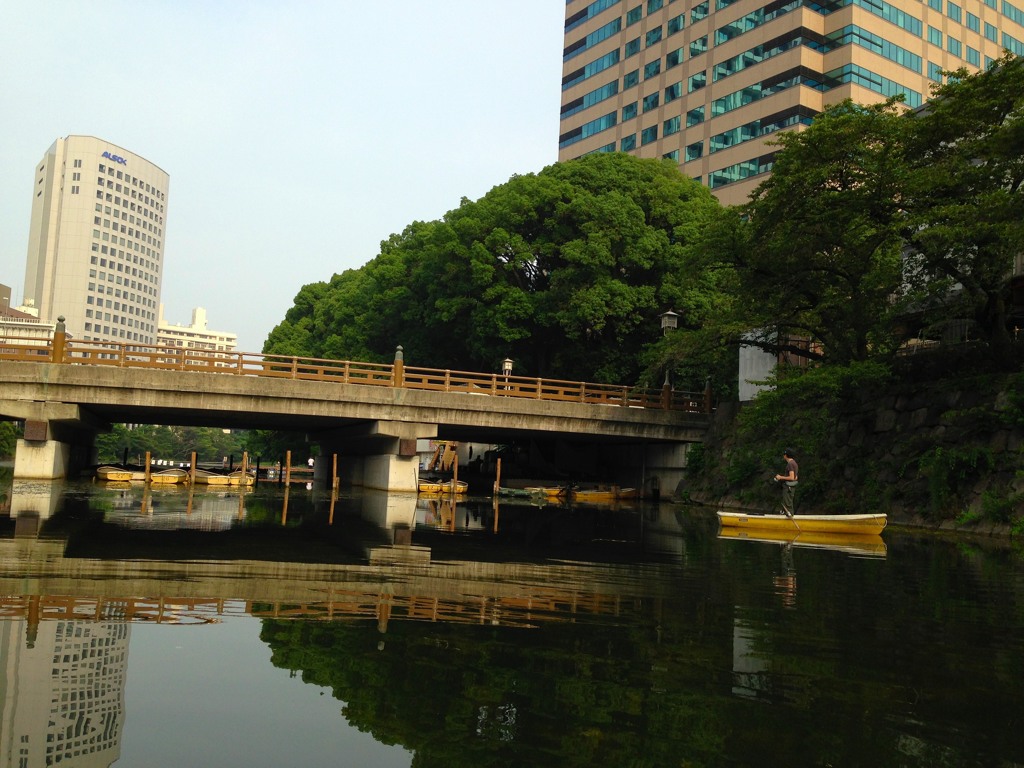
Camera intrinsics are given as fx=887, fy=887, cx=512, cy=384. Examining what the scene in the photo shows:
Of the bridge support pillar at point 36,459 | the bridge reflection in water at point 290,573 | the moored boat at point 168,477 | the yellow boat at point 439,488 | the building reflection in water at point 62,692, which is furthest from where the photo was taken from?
the moored boat at point 168,477

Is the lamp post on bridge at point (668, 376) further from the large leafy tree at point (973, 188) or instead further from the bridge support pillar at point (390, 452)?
the large leafy tree at point (973, 188)

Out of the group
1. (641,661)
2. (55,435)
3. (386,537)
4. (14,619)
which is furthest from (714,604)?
(55,435)

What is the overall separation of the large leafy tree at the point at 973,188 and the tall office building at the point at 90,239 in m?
144

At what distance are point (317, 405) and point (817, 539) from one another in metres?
20.4

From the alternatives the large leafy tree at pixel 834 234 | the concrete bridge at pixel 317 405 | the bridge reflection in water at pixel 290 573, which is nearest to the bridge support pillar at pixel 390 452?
the concrete bridge at pixel 317 405

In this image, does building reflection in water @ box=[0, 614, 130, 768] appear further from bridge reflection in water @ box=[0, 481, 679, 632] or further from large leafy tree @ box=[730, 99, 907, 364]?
large leafy tree @ box=[730, 99, 907, 364]

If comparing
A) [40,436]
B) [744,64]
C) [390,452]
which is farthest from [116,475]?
[744,64]

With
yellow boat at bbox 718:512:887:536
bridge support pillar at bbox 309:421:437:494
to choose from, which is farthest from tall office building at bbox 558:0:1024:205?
yellow boat at bbox 718:512:887:536

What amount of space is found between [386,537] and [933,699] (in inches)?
478

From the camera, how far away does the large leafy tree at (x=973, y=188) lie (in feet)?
76.7

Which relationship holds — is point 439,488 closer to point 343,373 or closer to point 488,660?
point 343,373

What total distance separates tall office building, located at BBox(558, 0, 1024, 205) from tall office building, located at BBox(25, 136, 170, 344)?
104 metres

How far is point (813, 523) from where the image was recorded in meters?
21.6

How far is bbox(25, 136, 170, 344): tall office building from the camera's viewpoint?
152 metres
